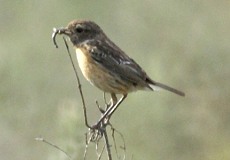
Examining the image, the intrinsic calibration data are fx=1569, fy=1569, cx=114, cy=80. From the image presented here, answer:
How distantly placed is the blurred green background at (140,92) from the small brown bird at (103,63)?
629mm

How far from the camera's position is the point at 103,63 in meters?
12.9

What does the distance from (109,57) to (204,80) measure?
2.88m

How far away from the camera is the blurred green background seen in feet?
49.1

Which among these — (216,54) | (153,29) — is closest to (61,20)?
(153,29)

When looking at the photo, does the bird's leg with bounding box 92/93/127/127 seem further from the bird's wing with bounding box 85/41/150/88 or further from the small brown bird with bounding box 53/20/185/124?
the bird's wing with bounding box 85/41/150/88

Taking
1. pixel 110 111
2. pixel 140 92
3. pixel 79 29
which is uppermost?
pixel 140 92

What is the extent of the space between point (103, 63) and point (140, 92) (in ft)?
9.13

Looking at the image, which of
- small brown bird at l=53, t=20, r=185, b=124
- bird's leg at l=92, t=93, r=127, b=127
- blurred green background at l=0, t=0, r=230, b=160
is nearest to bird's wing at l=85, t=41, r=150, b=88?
small brown bird at l=53, t=20, r=185, b=124

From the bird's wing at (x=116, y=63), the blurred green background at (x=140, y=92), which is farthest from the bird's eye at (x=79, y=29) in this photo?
the blurred green background at (x=140, y=92)

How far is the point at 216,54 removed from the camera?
53.4ft

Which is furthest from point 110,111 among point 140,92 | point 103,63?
point 140,92

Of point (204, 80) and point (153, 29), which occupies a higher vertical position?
point (153, 29)

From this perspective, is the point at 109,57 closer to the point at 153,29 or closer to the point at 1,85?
the point at 1,85

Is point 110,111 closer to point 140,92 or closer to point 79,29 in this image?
point 79,29
